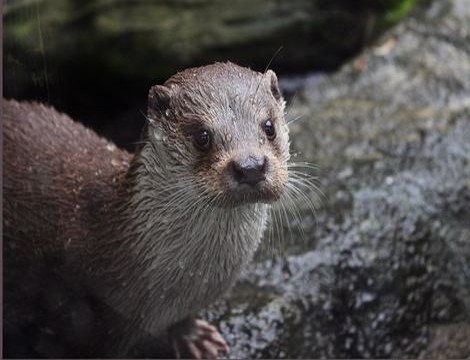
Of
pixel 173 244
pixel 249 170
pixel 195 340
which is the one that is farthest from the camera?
pixel 195 340

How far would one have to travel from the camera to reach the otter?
2422 millimetres

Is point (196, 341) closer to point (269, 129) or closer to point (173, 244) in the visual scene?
point (173, 244)

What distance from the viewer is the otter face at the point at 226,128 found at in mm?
2156

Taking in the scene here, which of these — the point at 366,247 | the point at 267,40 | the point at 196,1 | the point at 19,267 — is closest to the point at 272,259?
the point at 366,247

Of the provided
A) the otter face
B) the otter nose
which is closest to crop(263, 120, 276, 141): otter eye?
the otter face

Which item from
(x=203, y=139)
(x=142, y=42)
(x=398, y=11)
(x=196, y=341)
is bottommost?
(x=196, y=341)

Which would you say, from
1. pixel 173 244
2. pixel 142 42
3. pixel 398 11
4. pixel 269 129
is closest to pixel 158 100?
pixel 269 129

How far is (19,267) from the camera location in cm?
262

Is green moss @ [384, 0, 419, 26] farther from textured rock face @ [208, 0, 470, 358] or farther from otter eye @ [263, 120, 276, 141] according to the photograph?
otter eye @ [263, 120, 276, 141]

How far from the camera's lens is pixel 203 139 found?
87.7 inches

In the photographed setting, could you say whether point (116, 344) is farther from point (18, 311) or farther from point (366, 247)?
point (366, 247)

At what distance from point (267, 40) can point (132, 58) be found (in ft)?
2.46

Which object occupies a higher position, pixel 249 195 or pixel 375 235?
pixel 375 235

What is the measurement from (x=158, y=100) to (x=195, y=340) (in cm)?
100
